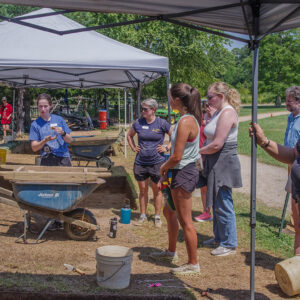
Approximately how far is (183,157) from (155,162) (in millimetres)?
1970

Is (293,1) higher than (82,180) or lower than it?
higher

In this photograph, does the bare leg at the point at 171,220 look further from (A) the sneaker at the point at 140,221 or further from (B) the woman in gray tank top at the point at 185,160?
(A) the sneaker at the point at 140,221

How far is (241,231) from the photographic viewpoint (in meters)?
5.79

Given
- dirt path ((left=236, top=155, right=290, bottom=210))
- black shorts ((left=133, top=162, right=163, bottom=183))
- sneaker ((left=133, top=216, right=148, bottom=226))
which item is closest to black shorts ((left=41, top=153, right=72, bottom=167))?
black shorts ((left=133, top=162, right=163, bottom=183))

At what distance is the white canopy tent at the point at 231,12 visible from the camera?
10.6ft

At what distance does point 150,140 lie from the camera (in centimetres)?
601

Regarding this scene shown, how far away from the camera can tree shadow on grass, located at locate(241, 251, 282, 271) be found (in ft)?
15.1

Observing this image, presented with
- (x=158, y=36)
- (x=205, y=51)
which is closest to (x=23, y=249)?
(x=158, y=36)

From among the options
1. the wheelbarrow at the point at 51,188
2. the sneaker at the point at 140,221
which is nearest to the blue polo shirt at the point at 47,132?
the wheelbarrow at the point at 51,188

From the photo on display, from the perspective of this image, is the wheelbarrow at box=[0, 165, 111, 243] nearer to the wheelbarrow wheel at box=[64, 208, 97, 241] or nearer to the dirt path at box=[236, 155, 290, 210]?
the wheelbarrow wheel at box=[64, 208, 97, 241]

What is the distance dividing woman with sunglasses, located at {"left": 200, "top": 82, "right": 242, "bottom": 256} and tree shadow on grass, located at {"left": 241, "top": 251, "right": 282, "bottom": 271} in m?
0.27

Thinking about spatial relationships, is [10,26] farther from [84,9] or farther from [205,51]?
[205,51]

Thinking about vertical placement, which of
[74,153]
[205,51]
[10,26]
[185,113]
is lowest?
[74,153]

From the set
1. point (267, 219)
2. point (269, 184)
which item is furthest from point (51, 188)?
point (269, 184)
